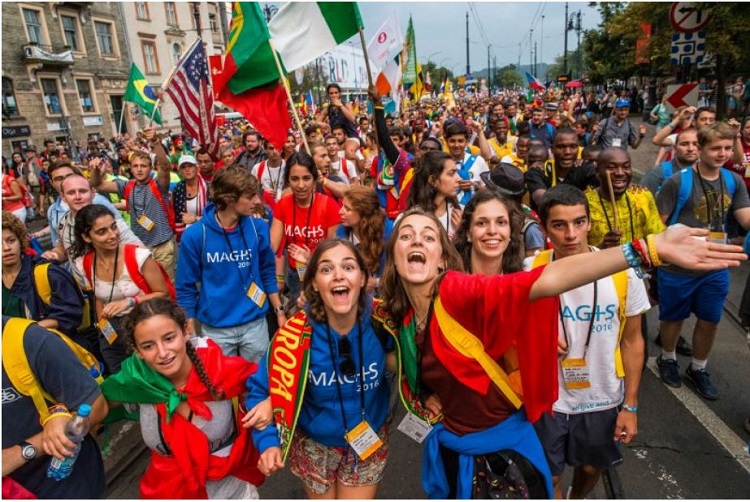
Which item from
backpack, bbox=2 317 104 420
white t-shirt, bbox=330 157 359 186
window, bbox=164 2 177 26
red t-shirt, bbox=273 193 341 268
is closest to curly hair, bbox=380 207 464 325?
backpack, bbox=2 317 104 420

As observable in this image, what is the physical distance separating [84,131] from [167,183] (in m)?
32.7

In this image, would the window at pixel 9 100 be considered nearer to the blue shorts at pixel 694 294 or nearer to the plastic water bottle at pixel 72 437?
the plastic water bottle at pixel 72 437

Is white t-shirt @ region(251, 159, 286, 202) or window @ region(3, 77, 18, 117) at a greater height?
window @ region(3, 77, 18, 117)

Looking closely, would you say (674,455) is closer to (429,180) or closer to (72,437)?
(429,180)

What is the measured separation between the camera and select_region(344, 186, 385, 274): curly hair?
3686mm

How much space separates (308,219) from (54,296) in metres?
1.90

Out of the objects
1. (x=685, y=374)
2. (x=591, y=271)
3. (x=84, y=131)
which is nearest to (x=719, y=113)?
(x=685, y=374)

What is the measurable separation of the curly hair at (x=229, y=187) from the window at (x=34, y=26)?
35.3m

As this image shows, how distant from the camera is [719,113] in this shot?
17766 mm

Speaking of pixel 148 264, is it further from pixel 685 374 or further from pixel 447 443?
pixel 685 374

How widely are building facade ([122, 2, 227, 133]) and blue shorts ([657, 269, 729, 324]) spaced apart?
1460 inches

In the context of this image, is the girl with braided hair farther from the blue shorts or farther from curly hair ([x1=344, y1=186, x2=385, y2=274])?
the blue shorts

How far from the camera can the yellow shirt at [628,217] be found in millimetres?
3494

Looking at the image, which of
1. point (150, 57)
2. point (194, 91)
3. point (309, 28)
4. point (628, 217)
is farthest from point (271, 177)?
point (150, 57)
